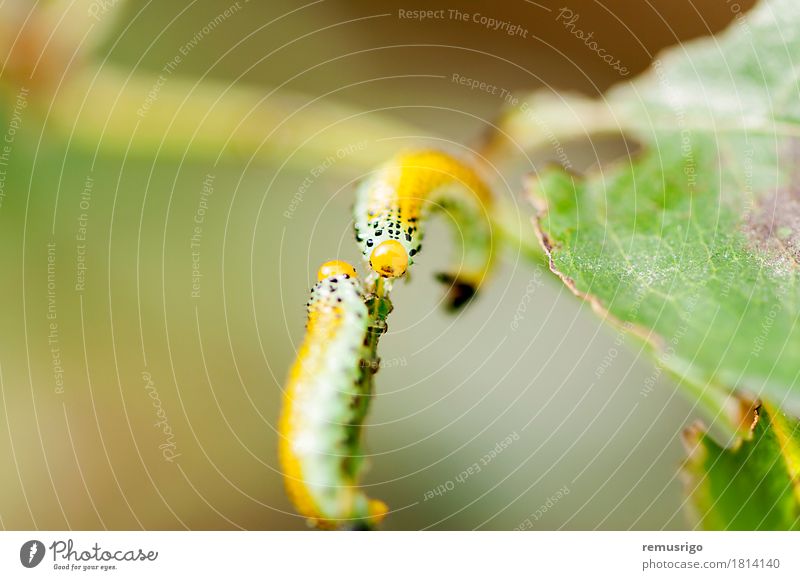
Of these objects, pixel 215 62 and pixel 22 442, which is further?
pixel 215 62

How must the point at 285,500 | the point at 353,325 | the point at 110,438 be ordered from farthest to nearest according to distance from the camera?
the point at 110,438
the point at 285,500
the point at 353,325

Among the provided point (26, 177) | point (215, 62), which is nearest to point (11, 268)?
point (26, 177)

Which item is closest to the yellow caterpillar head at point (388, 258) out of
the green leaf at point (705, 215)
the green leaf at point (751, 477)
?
the green leaf at point (705, 215)

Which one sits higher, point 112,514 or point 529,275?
point 529,275
